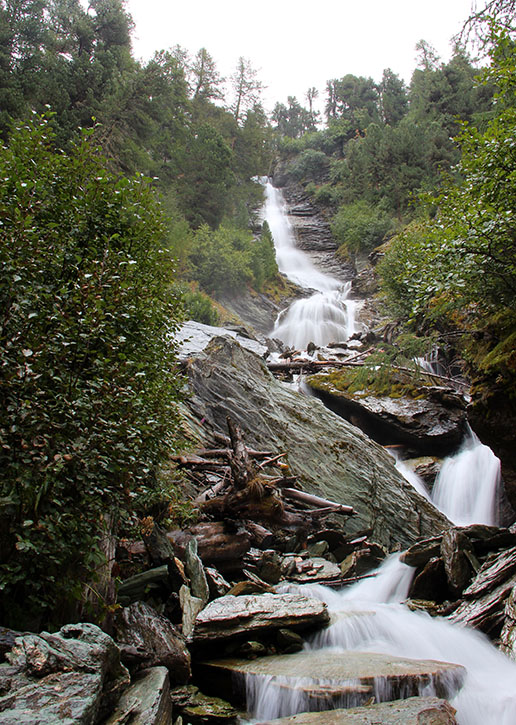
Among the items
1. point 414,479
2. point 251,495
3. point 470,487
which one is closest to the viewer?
point 251,495

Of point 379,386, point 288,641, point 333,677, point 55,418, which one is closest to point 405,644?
point 288,641

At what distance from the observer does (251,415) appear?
9102 mm

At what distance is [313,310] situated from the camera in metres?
28.2

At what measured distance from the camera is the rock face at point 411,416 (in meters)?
11.8

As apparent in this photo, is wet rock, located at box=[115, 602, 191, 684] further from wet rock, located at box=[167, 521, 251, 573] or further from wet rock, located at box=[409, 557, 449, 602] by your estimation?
wet rock, located at box=[409, 557, 449, 602]

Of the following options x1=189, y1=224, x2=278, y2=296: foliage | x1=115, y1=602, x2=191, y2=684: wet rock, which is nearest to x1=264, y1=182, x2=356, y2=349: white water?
x1=189, y1=224, x2=278, y2=296: foliage

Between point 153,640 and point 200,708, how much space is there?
0.65m

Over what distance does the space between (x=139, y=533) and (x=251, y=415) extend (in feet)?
16.2

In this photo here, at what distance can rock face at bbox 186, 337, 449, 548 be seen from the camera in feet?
28.0

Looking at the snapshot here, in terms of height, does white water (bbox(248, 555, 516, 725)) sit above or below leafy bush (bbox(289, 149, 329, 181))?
below

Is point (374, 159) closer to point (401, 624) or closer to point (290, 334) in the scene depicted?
point (290, 334)

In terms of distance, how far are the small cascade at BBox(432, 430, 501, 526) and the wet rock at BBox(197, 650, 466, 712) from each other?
678 centimetres

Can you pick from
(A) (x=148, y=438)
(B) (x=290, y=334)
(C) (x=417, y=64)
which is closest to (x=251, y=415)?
(A) (x=148, y=438)

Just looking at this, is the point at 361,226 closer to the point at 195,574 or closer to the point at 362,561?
the point at 362,561
